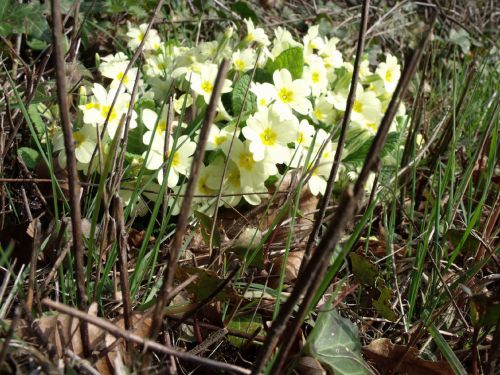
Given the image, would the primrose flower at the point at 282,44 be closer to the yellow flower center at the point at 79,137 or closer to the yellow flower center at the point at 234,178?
the yellow flower center at the point at 234,178

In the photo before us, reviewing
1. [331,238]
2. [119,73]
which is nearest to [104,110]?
[119,73]

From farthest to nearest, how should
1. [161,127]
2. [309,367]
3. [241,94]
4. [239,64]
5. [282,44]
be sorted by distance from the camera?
[282,44] → [239,64] → [241,94] → [161,127] → [309,367]

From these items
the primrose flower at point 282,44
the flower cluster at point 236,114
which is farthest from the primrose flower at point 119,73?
the primrose flower at point 282,44

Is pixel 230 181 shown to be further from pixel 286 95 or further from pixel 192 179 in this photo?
pixel 192 179

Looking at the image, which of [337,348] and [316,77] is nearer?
[337,348]

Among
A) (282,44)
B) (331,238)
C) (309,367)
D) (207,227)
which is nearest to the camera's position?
(331,238)

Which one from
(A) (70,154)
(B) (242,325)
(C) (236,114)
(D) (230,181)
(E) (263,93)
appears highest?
(A) (70,154)

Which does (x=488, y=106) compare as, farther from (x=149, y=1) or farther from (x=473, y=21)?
(x=473, y=21)
